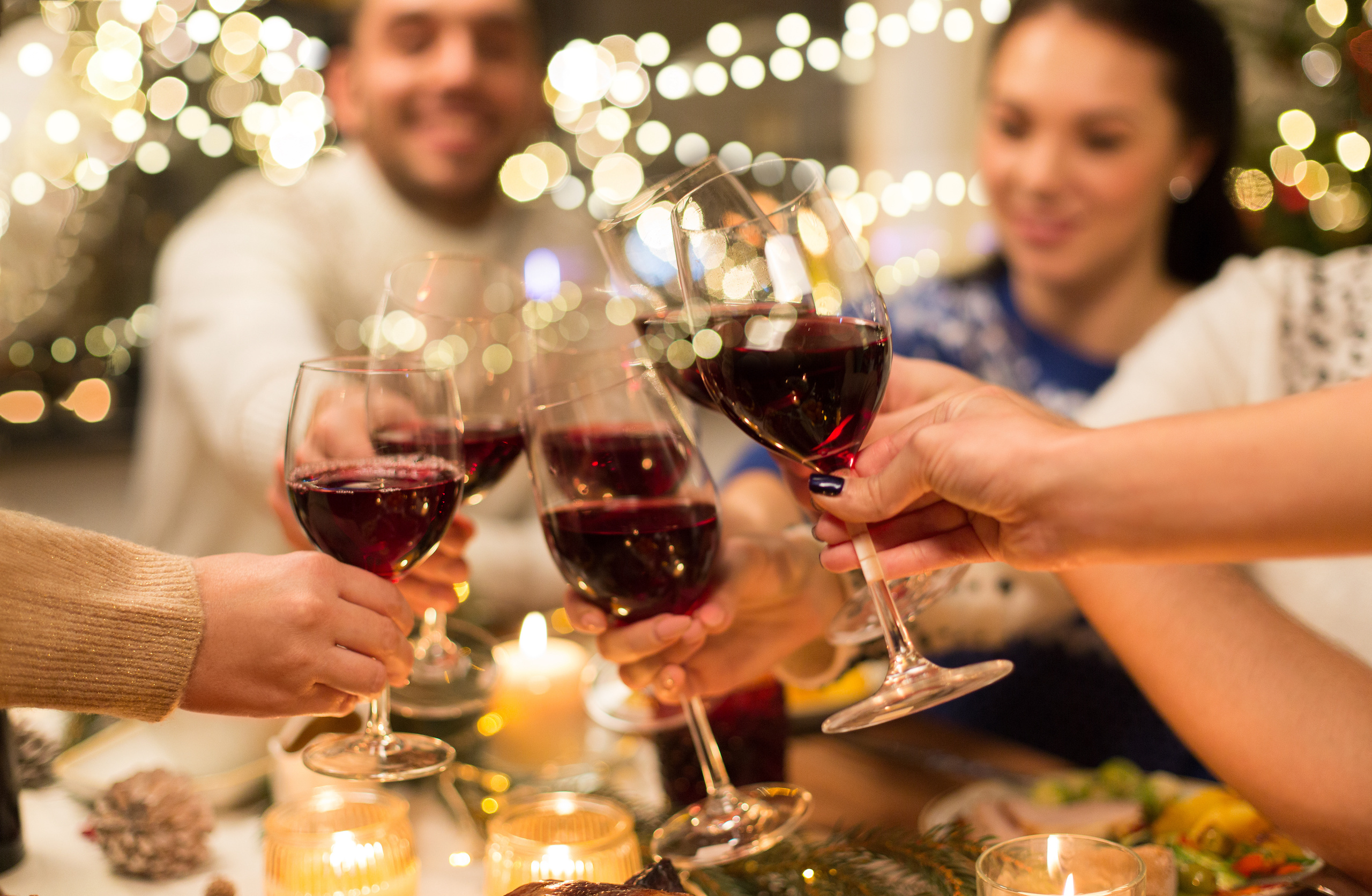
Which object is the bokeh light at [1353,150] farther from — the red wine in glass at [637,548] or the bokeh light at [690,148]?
the bokeh light at [690,148]

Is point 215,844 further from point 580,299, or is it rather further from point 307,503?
point 580,299

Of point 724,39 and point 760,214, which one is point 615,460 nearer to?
point 760,214

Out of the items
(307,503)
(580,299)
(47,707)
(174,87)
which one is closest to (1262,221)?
(580,299)

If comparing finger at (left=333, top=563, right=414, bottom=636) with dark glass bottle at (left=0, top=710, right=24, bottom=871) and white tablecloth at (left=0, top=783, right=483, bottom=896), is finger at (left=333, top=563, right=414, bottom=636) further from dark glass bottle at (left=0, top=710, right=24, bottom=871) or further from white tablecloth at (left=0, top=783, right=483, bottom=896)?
dark glass bottle at (left=0, top=710, right=24, bottom=871)

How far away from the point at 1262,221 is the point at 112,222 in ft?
13.8

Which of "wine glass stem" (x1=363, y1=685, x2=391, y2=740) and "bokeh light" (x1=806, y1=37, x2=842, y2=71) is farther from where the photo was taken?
"bokeh light" (x1=806, y1=37, x2=842, y2=71)

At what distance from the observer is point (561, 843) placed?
75cm

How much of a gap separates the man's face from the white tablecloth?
1.63 meters

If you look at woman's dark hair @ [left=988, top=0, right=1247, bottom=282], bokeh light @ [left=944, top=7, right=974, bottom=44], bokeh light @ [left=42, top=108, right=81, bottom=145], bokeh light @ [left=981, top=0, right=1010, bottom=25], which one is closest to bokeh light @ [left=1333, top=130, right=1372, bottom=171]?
woman's dark hair @ [left=988, top=0, right=1247, bottom=282]

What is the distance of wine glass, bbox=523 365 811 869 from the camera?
848 mm

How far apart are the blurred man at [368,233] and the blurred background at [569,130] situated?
1.17m

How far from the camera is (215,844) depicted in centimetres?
95

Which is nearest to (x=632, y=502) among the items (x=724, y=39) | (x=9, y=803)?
(x=9, y=803)

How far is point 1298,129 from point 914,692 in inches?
107
